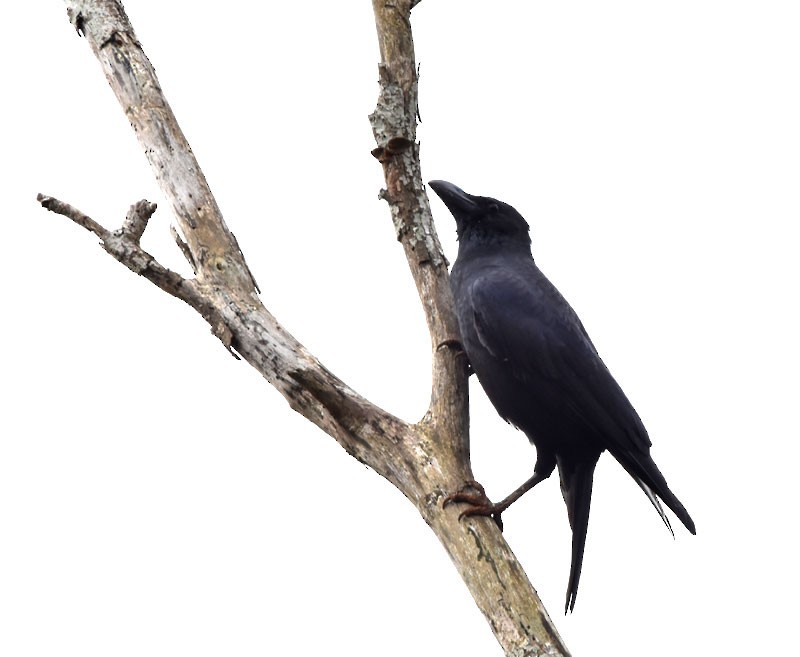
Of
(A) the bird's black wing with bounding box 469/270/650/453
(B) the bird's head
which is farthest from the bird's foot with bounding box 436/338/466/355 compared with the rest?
(B) the bird's head

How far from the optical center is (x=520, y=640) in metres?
3.98

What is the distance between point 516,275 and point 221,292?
4.82 ft

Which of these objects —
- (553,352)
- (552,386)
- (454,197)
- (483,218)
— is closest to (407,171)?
(454,197)

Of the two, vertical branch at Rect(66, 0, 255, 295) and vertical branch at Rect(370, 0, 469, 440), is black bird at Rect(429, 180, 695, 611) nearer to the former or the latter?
vertical branch at Rect(370, 0, 469, 440)

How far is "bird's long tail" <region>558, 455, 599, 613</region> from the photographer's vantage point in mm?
4777

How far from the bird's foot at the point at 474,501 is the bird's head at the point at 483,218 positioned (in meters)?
1.50

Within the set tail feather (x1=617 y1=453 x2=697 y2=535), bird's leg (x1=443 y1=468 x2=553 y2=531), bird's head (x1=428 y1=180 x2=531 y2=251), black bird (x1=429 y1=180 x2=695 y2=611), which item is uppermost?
bird's head (x1=428 y1=180 x2=531 y2=251)

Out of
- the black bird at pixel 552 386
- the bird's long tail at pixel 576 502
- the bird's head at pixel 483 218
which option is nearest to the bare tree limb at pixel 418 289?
the black bird at pixel 552 386

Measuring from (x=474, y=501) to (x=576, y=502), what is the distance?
31.0 inches

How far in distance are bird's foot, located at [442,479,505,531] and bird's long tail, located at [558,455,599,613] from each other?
0.62m

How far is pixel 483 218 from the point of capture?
542 centimetres

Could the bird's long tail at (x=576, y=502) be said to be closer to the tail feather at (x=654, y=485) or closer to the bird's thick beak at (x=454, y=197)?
the tail feather at (x=654, y=485)

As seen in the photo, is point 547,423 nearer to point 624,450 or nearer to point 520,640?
point 624,450

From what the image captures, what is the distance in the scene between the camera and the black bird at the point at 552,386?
4797 millimetres
